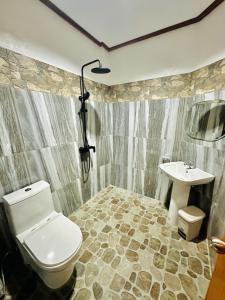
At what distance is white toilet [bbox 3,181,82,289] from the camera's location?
105 cm

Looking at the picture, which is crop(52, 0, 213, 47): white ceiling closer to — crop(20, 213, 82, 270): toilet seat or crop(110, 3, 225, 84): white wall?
crop(110, 3, 225, 84): white wall

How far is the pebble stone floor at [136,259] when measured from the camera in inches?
47.3

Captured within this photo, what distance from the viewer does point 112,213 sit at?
2.12 meters

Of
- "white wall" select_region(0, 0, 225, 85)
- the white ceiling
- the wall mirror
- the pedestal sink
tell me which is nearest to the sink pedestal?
the pedestal sink

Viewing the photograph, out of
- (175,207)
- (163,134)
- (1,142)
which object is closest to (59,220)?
(1,142)

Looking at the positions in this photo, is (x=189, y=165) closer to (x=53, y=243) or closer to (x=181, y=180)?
(x=181, y=180)

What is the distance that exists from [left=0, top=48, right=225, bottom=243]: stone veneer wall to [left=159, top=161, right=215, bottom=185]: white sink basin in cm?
11

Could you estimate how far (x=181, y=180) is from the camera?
4.89ft

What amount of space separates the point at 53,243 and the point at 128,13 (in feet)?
8.44

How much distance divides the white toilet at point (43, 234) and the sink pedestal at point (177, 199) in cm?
125

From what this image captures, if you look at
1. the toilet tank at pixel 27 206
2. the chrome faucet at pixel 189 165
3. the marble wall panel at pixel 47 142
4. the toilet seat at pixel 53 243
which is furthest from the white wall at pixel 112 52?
the toilet seat at pixel 53 243

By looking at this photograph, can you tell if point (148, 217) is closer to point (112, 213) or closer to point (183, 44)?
point (112, 213)

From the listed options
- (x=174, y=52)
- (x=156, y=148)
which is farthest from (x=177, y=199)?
(x=174, y=52)

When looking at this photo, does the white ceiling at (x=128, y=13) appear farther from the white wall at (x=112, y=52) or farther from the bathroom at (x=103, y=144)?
the white wall at (x=112, y=52)
